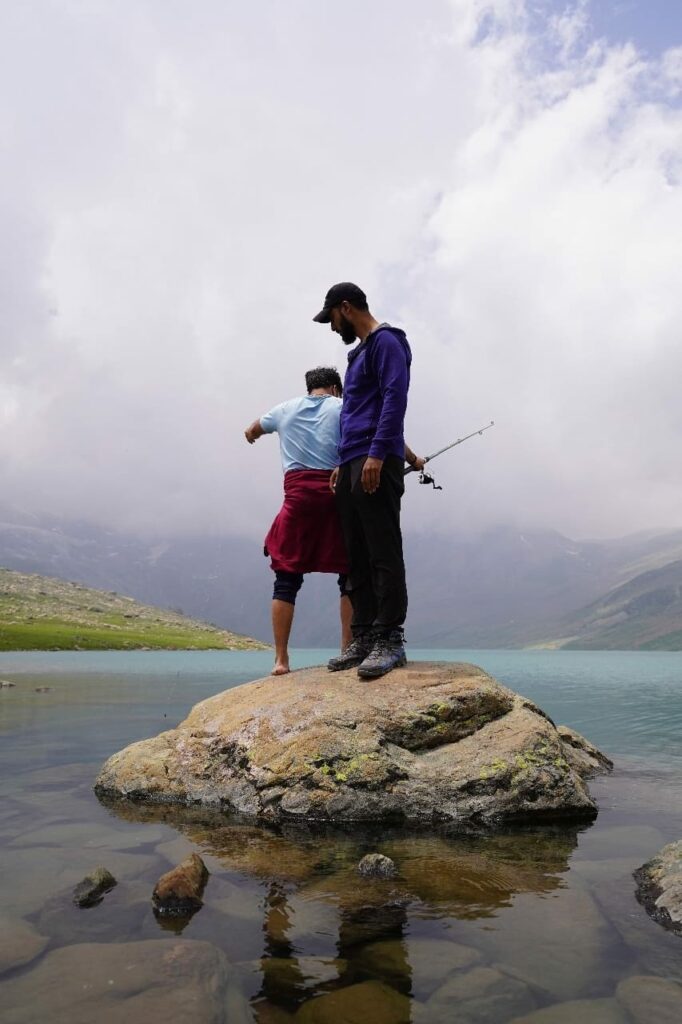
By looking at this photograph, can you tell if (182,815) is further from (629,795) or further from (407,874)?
(629,795)

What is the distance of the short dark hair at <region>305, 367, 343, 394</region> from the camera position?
10203 mm

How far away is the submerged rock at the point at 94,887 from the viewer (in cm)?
491

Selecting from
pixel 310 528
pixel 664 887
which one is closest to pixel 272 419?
pixel 310 528

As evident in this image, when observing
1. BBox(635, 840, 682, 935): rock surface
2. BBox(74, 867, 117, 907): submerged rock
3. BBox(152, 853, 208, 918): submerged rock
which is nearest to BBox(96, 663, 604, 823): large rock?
BBox(635, 840, 682, 935): rock surface

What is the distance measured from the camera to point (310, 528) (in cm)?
962

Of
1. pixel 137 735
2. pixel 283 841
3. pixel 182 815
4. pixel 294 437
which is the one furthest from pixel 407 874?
pixel 137 735

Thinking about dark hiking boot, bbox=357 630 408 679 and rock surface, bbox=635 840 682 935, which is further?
dark hiking boot, bbox=357 630 408 679

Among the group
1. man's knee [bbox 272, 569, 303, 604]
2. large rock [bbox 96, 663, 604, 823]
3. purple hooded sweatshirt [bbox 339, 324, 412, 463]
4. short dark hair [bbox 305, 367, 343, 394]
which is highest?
short dark hair [bbox 305, 367, 343, 394]

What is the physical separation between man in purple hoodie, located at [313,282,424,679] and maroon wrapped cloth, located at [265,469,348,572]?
0.48m

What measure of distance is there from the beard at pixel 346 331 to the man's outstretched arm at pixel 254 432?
6.15ft

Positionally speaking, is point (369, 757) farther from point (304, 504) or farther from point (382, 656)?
point (304, 504)

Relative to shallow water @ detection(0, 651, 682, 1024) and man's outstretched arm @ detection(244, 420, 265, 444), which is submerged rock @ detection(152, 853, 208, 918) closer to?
shallow water @ detection(0, 651, 682, 1024)

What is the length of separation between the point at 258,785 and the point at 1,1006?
14.3 ft

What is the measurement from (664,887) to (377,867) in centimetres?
221
